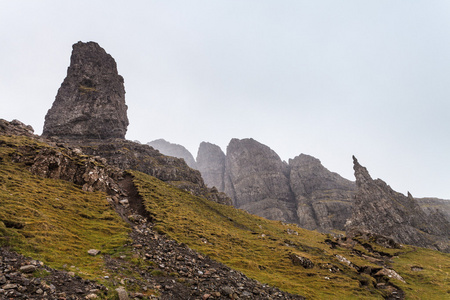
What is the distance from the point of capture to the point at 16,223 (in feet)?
68.6

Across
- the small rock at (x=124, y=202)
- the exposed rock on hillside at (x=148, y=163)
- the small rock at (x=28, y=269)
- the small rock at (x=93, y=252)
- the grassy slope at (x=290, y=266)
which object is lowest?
the grassy slope at (x=290, y=266)

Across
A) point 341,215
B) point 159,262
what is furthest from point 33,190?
point 341,215

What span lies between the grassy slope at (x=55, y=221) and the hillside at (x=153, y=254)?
10 cm

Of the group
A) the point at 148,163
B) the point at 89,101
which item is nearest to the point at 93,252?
the point at 148,163

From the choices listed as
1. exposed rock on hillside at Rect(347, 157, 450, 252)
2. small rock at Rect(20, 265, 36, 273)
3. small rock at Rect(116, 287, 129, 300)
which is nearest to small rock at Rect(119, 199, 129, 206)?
small rock at Rect(20, 265, 36, 273)

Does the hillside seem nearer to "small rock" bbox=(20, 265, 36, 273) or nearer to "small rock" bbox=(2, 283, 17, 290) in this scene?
"small rock" bbox=(2, 283, 17, 290)

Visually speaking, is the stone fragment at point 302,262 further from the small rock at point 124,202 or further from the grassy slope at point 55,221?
the small rock at point 124,202

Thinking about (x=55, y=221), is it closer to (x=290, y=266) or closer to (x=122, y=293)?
(x=122, y=293)

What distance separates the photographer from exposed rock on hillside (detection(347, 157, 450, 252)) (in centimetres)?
10181

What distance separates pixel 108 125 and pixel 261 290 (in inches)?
4989

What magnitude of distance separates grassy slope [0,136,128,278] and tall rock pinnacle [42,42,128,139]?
7520cm

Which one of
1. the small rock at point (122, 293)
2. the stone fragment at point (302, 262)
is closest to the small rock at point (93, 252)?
the small rock at point (122, 293)

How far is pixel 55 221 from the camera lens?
85.7 ft

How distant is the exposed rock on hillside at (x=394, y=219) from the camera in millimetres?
101812
